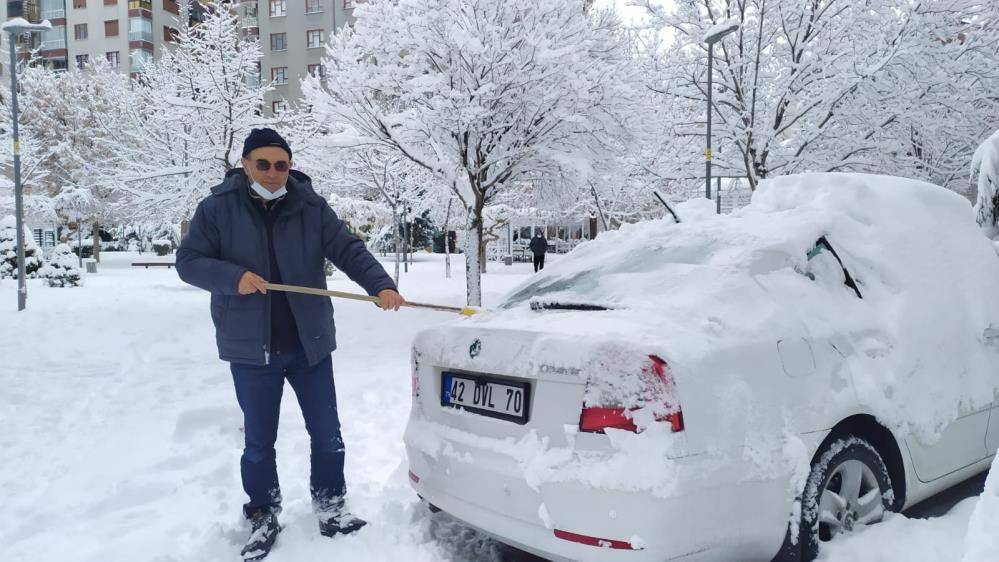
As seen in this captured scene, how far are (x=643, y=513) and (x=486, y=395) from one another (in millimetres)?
765

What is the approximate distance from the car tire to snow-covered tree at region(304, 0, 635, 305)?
872 cm

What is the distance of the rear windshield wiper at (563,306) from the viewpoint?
2796 mm

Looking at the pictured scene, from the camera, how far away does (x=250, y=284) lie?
307cm

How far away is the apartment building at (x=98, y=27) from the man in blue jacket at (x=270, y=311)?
6311 centimetres

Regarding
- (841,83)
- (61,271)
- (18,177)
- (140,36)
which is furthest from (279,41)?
(841,83)

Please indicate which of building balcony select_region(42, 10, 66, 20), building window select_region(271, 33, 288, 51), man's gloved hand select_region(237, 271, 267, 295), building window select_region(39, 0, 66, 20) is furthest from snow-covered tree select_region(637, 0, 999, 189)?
building window select_region(39, 0, 66, 20)

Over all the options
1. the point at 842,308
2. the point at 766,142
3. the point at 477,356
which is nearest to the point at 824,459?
the point at 842,308

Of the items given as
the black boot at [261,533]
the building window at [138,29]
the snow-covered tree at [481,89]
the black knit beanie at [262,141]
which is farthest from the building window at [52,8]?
the black boot at [261,533]

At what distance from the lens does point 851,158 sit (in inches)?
634

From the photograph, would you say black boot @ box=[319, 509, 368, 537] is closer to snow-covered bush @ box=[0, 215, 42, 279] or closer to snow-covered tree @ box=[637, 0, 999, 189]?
snow-covered tree @ box=[637, 0, 999, 189]

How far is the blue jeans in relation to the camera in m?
3.31

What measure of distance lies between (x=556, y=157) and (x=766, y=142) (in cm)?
697

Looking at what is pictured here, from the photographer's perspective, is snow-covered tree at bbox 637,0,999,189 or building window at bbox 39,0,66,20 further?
building window at bbox 39,0,66,20

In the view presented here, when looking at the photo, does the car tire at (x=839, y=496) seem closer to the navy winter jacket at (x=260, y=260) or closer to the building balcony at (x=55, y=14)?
the navy winter jacket at (x=260, y=260)
